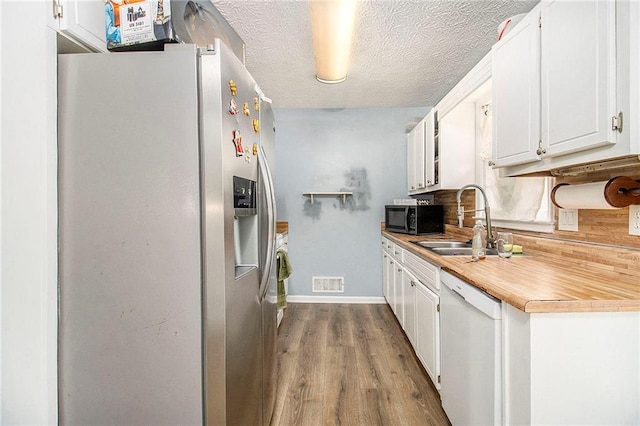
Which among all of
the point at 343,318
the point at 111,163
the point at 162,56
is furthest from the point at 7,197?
the point at 343,318

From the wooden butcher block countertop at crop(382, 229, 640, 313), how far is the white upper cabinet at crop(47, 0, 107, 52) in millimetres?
1724

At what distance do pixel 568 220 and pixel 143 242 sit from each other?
2003 mm

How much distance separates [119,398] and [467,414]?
1368mm

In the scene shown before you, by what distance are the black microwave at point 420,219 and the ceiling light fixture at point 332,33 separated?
60.4 inches

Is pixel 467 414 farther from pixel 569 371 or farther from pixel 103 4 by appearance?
pixel 103 4

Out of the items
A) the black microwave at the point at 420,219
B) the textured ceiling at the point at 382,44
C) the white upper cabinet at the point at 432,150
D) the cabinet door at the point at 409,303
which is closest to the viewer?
the textured ceiling at the point at 382,44

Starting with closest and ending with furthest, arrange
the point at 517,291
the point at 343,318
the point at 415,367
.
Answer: the point at 517,291 → the point at 415,367 → the point at 343,318

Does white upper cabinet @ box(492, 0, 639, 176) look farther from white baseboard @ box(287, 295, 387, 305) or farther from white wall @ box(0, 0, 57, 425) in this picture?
white baseboard @ box(287, 295, 387, 305)

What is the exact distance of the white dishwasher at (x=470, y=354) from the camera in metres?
1.11

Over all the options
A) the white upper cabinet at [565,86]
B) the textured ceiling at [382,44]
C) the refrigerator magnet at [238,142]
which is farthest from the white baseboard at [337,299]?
the refrigerator magnet at [238,142]

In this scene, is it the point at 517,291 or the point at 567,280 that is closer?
the point at 517,291

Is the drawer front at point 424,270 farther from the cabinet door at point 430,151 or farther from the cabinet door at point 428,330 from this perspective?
the cabinet door at point 430,151

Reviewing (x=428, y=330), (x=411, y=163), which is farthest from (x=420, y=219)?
(x=428, y=330)

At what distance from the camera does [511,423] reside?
105 cm
